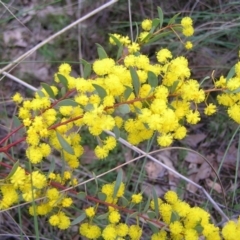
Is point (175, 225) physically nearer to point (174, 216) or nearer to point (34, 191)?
point (174, 216)

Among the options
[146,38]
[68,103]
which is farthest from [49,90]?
[146,38]

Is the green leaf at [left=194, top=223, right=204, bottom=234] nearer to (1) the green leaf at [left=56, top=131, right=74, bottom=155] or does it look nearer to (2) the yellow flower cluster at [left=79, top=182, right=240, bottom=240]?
(2) the yellow flower cluster at [left=79, top=182, right=240, bottom=240]

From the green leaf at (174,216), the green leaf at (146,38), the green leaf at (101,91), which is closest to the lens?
the green leaf at (101,91)

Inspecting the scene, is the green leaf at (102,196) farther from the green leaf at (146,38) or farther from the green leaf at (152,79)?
the green leaf at (146,38)

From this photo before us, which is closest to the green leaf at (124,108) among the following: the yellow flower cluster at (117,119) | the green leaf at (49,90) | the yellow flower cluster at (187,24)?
the yellow flower cluster at (117,119)

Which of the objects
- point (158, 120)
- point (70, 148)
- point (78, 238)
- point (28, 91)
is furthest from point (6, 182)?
point (28, 91)

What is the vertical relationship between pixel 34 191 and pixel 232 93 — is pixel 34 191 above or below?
below

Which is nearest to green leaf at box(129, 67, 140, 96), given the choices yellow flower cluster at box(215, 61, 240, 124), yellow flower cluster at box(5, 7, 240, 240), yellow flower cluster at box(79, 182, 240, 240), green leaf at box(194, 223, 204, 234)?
yellow flower cluster at box(5, 7, 240, 240)

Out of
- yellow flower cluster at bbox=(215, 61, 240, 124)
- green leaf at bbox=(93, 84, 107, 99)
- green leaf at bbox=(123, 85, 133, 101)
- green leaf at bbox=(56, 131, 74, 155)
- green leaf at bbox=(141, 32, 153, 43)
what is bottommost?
green leaf at bbox=(56, 131, 74, 155)

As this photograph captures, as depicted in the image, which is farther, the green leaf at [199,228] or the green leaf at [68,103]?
the green leaf at [199,228]

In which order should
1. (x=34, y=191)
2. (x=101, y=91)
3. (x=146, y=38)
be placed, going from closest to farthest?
1. (x=101, y=91)
2. (x=34, y=191)
3. (x=146, y=38)

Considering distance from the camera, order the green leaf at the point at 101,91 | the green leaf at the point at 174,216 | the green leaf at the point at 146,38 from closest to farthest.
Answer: the green leaf at the point at 101,91, the green leaf at the point at 174,216, the green leaf at the point at 146,38

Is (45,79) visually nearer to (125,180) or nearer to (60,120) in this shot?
(125,180)
